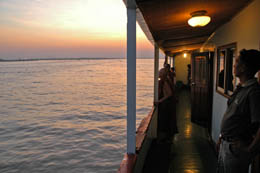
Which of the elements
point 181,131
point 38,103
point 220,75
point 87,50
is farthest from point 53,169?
point 87,50

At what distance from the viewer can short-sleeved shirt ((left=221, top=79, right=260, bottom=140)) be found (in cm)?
120

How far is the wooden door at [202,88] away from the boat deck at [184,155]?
399 millimetres

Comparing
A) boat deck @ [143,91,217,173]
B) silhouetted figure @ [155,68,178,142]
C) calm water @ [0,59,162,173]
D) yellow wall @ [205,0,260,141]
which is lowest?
calm water @ [0,59,162,173]

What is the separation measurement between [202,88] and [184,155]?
6.38 feet

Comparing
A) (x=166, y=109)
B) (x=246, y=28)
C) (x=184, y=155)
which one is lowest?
(x=184, y=155)

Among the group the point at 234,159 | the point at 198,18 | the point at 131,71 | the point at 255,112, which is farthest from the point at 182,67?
the point at 255,112

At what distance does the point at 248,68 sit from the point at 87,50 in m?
35.3

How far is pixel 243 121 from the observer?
130 centimetres

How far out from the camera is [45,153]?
9.45 metres

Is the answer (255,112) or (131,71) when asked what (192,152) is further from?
(255,112)

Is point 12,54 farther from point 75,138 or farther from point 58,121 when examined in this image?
point 75,138

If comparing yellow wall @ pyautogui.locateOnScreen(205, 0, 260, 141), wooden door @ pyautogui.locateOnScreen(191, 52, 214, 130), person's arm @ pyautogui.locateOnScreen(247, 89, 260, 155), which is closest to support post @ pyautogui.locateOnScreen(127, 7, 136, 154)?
person's arm @ pyautogui.locateOnScreen(247, 89, 260, 155)

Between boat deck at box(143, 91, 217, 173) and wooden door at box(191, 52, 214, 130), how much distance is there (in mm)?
399

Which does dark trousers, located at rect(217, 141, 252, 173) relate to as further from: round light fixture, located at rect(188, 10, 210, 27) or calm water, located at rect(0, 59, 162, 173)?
calm water, located at rect(0, 59, 162, 173)
